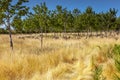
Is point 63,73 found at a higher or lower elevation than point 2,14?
lower

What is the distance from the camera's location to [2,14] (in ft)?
52.0

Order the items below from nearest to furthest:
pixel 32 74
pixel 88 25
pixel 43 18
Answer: pixel 32 74 < pixel 43 18 < pixel 88 25

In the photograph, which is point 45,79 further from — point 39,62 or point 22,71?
point 39,62

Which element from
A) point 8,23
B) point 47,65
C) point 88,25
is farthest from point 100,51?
point 88,25

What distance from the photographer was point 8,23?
16.1 meters

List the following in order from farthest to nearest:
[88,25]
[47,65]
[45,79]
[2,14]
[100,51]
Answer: [88,25]
[2,14]
[100,51]
[47,65]
[45,79]

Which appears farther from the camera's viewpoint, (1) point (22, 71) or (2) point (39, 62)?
(2) point (39, 62)

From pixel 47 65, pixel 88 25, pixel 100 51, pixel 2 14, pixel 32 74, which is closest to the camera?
pixel 32 74

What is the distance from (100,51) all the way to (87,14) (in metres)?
45.1

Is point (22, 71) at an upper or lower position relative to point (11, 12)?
lower

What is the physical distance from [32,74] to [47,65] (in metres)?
1.23

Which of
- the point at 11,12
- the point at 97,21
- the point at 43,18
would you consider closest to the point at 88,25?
the point at 97,21

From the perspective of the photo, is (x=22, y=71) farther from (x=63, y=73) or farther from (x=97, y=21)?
(x=97, y=21)

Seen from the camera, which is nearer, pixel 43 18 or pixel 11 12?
pixel 11 12
